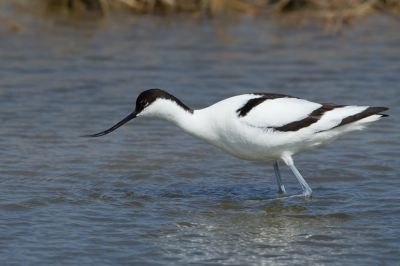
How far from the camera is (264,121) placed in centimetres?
554

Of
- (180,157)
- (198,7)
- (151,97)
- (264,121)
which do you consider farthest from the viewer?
(198,7)

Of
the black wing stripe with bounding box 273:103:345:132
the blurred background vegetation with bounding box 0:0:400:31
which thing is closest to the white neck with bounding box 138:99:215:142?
the black wing stripe with bounding box 273:103:345:132

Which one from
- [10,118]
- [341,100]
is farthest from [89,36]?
[341,100]

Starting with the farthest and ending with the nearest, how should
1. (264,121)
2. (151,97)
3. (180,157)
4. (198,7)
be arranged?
1. (198,7)
2. (180,157)
3. (151,97)
4. (264,121)

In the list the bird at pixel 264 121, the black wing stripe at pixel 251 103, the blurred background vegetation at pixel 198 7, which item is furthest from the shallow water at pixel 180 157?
the black wing stripe at pixel 251 103

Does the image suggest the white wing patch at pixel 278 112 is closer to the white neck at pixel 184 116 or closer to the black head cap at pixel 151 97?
the white neck at pixel 184 116

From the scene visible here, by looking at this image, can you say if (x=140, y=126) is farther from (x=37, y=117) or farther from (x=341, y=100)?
(x=341, y=100)

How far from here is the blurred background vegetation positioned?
13.1 m

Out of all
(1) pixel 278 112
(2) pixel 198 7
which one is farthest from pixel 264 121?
(2) pixel 198 7

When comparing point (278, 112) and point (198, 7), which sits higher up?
point (198, 7)

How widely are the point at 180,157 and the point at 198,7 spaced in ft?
22.6

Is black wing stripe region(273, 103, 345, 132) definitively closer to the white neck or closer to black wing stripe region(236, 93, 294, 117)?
black wing stripe region(236, 93, 294, 117)

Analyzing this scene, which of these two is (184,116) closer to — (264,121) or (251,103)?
(251,103)

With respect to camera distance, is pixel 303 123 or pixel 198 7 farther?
pixel 198 7
